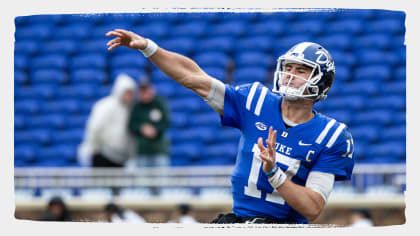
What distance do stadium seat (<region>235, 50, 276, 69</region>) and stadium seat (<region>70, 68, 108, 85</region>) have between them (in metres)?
0.86

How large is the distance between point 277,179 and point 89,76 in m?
1.84

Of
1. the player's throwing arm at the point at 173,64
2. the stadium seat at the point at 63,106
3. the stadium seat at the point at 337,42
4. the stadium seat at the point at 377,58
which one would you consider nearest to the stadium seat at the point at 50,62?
the stadium seat at the point at 63,106

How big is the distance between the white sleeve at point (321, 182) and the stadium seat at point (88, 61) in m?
1.64

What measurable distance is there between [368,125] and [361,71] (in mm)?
501

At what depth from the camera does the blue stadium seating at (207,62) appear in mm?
3615

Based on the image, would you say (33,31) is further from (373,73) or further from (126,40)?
(373,73)

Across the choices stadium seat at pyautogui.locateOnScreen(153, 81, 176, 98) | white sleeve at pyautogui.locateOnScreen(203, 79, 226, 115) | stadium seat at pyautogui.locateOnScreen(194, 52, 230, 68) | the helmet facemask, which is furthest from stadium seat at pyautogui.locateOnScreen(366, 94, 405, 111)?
stadium seat at pyautogui.locateOnScreen(153, 81, 176, 98)

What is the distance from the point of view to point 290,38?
411 cm

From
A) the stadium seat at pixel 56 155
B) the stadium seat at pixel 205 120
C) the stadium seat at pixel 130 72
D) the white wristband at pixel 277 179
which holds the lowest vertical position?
the stadium seat at pixel 56 155

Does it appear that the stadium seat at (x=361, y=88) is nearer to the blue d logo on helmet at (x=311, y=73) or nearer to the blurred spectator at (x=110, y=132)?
the blue d logo on helmet at (x=311, y=73)

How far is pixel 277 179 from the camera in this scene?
290 cm

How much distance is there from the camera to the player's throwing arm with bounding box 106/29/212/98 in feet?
9.88

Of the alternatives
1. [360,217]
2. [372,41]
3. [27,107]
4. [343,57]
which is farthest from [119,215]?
[372,41]

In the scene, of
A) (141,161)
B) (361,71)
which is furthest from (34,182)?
(361,71)
